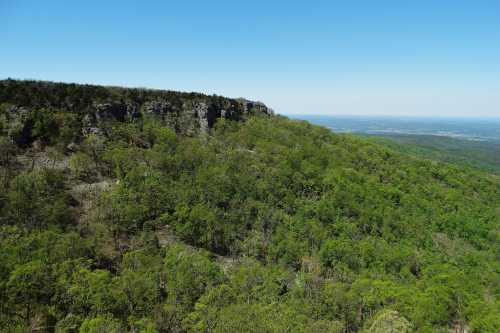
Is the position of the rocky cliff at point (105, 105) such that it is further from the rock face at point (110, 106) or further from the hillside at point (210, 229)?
the hillside at point (210, 229)

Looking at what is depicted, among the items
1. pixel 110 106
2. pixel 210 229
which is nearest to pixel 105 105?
pixel 110 106

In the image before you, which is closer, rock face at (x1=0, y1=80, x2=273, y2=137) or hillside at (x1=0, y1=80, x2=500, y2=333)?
hillside at (x1=0, y1=80, x2=500, y2=333)

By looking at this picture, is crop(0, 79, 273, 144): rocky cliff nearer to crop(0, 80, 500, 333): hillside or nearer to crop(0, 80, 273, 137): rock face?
crop(0, 80, 273, 137): rock face

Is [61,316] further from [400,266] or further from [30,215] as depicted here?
[400,266]

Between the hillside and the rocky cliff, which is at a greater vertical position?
the rocky cliff

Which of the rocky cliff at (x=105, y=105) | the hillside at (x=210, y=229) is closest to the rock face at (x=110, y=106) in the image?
the rocky cliff at (x=105, y=105)

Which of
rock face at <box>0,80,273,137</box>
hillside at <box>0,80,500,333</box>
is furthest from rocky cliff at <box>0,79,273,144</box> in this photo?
hillside at <box>0,80,500,333</box>

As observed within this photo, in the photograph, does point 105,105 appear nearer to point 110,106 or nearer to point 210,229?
point 110,106

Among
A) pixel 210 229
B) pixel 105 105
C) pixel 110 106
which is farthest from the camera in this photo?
pixel 110 106
